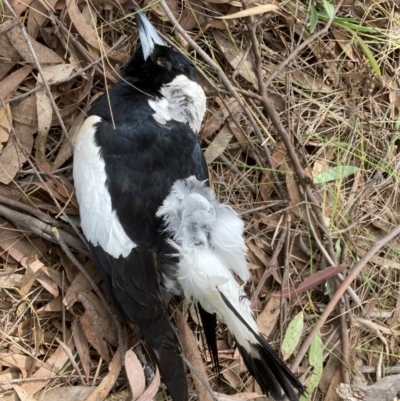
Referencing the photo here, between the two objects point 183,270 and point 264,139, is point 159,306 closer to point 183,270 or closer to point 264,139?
Result: point 183,270

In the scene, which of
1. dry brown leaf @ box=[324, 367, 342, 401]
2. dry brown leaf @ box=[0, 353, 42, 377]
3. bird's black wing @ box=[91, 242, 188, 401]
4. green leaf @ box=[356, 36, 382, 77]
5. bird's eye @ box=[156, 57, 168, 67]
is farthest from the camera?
green leaf @ box=[356, 36, 382, 77]

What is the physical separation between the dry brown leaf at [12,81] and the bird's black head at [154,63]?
28cm

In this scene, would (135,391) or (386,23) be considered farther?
(386,23)

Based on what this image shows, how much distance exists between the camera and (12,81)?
1433 millimetres

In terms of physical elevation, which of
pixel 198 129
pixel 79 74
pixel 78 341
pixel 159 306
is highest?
pixel 79 74

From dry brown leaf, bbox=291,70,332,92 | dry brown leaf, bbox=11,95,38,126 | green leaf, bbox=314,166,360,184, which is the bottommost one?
green leaf, bbox=314,166,360,184

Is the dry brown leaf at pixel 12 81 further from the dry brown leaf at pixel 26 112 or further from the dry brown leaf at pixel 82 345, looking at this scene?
the dry brown leaf at pixel 82 345

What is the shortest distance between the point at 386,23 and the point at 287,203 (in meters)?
0.72

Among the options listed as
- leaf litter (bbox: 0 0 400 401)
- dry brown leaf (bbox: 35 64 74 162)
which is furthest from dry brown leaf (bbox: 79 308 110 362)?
dry brown leaf (bbox: 35 64 74 162)

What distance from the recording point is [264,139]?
5.11 feet

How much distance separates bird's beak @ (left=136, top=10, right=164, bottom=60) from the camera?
143 centimetres

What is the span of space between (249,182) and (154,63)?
0.46 meters

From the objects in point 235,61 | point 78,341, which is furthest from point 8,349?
point 235,61

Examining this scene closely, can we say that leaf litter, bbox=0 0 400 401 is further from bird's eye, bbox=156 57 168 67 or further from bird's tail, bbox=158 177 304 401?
bird's tail, bbox=158 177 304 401
